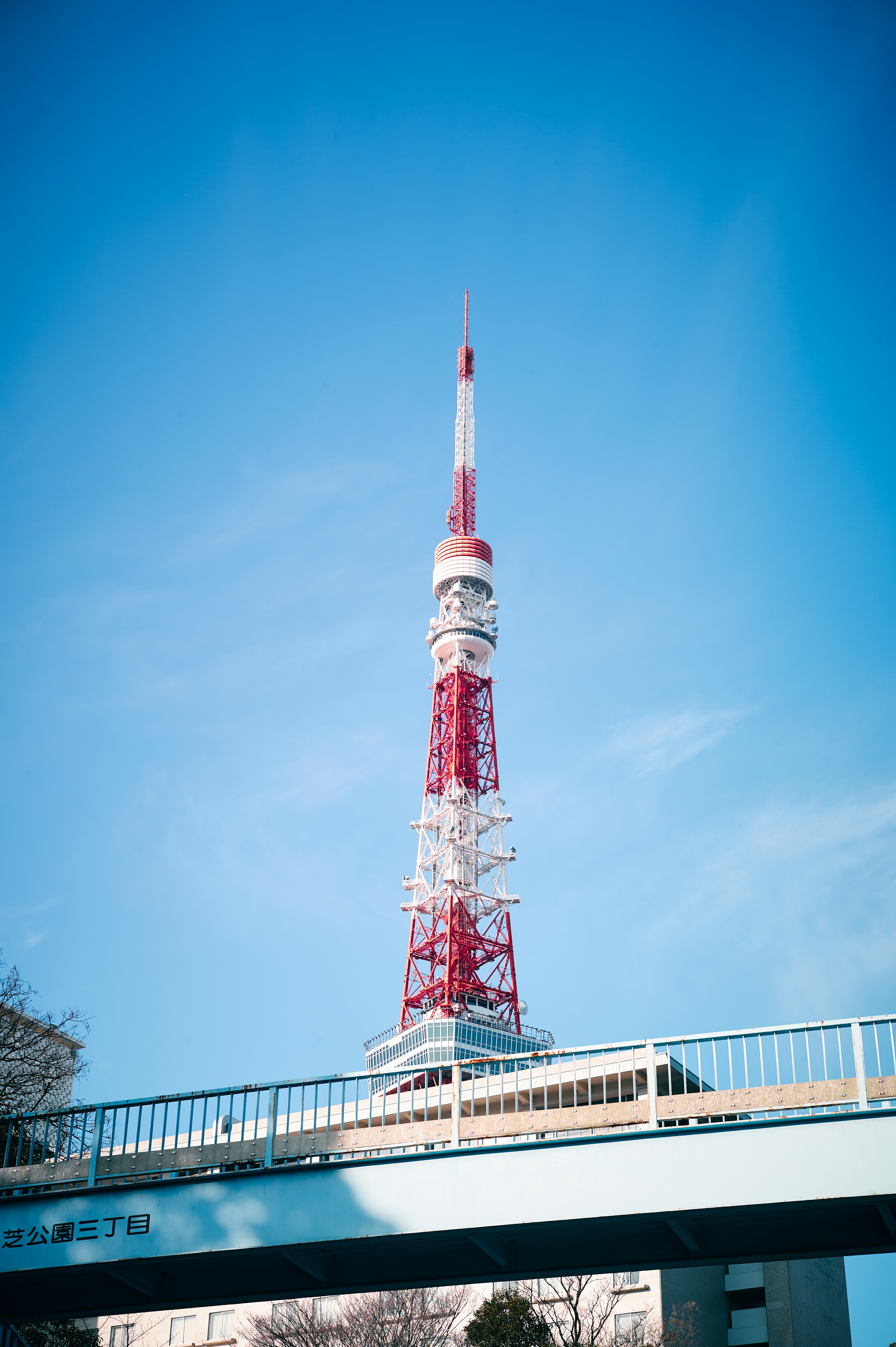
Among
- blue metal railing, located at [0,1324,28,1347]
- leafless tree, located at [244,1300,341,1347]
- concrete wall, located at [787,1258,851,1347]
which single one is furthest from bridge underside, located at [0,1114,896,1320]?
concrete wall, located at [787,1258,851,1347]

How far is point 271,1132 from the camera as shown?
717 inches

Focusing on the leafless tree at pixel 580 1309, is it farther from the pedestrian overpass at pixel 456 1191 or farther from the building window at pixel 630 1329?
the pedestrian overpass at pixel 456 1191

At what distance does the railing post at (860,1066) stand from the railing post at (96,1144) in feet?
34.2

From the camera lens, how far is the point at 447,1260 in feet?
61.1

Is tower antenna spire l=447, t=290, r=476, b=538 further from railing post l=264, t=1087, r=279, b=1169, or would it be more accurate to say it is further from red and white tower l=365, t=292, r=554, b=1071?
railing post l=264, t=1087, r=279, b=1169

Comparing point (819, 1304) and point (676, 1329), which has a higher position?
point (819, 1304)

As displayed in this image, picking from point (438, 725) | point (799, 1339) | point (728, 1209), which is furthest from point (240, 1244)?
point (438, 725)

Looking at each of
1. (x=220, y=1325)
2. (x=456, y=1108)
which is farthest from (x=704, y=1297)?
(x=456, y=1108)

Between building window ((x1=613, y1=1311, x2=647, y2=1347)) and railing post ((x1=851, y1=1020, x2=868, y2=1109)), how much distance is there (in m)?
25.7

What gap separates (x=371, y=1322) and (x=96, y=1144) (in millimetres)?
21853

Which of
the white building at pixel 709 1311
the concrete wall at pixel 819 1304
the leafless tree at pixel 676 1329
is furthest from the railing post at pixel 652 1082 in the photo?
the concrete wall at pixel 819 1304

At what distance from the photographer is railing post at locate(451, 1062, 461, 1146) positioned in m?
17.6

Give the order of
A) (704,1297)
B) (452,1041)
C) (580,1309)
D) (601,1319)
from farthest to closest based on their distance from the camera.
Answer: (452,1041)
(704,1297)
(580,1309)
(601,1319)

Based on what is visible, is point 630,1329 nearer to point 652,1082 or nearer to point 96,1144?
point 96,1144
